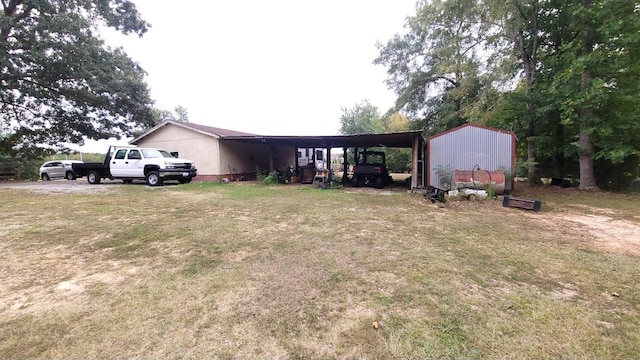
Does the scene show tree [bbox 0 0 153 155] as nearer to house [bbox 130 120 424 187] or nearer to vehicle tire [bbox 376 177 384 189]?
house [bbox 130 120 424 187]

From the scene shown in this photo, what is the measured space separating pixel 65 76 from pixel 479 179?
20.7 meters

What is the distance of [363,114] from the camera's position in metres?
36.8

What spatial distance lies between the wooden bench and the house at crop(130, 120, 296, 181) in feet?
36.2

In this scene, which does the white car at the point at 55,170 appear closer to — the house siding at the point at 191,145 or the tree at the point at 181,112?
the house siding at the point at 191,145

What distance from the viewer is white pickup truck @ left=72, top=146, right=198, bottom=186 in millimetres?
12008

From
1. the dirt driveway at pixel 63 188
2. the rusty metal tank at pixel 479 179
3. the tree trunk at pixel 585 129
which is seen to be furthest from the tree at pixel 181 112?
the tree trunk at pixel 585 129

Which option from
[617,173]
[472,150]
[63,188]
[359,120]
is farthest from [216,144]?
[359,120]

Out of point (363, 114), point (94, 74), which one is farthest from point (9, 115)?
point (363, 114)

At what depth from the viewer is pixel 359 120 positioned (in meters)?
36.2

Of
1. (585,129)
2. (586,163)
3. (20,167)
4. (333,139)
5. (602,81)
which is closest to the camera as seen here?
(602,81)

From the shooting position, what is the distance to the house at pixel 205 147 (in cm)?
1454

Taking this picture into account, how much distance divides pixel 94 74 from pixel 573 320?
811 inches

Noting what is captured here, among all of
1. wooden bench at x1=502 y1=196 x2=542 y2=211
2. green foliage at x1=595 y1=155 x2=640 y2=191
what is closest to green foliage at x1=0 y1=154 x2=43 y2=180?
wooden bench at x1=502 y1=196 x2=542 y2=211

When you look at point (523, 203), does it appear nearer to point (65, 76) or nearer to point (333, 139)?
point (333, 139)
